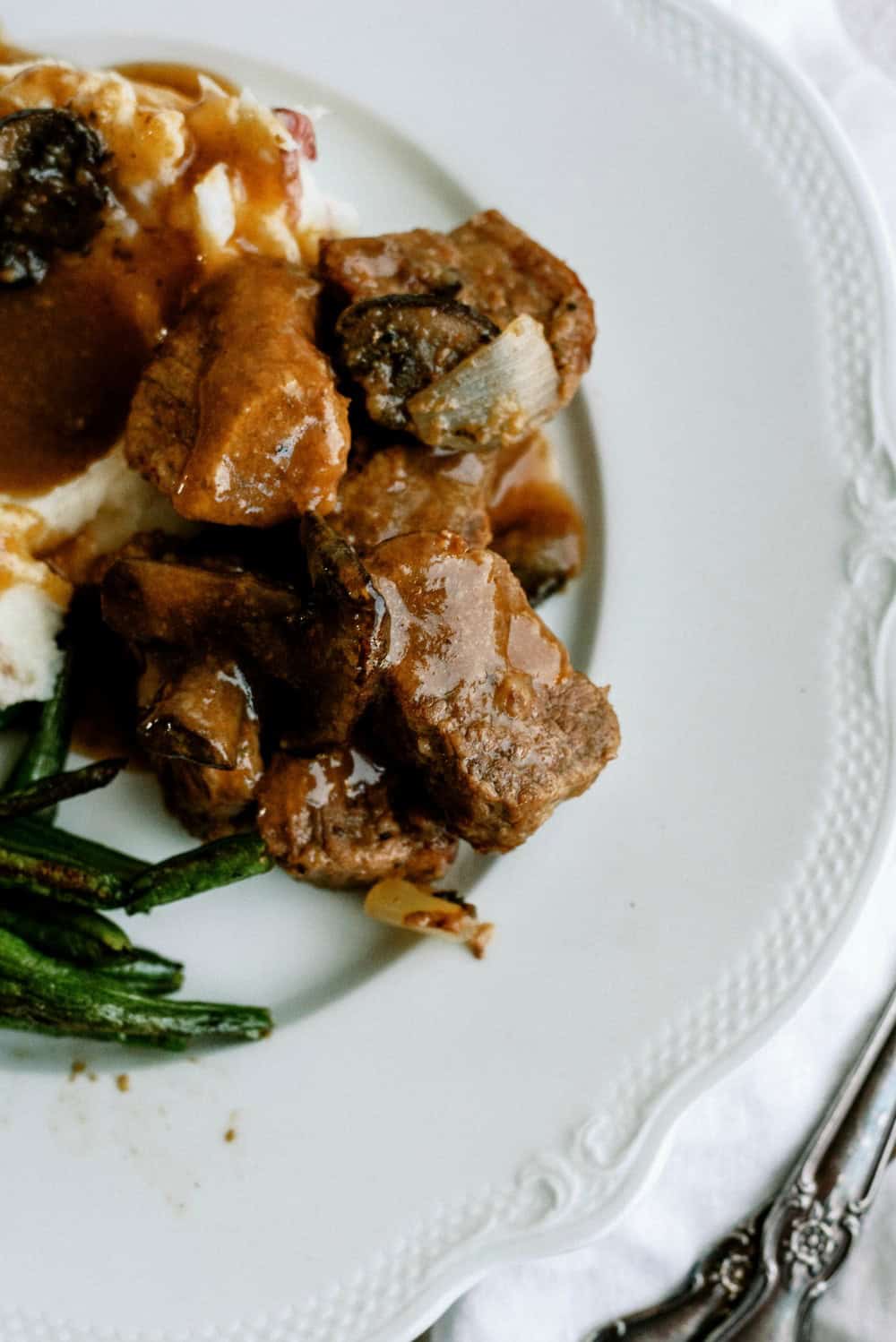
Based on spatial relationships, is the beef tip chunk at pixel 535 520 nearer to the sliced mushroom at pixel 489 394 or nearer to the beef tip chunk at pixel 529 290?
the beef tip chunk at pixel 529 290

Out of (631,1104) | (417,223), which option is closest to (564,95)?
(417,223)

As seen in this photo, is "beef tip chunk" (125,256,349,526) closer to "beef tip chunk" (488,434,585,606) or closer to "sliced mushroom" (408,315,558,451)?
"sliced mushroom" (408,315,558,451)

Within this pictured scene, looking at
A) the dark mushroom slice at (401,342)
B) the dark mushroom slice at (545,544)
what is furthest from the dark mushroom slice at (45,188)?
the dark mushroom slice at (545,544)

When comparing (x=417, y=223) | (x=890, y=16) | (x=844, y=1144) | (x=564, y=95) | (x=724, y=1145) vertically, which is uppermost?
(x=890, y=16)

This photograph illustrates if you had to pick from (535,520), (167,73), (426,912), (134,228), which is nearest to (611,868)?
(426,912)

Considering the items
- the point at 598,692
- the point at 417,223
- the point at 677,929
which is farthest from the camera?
the point at 417,223

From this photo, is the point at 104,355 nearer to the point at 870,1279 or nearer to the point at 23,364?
the point at 23,364
